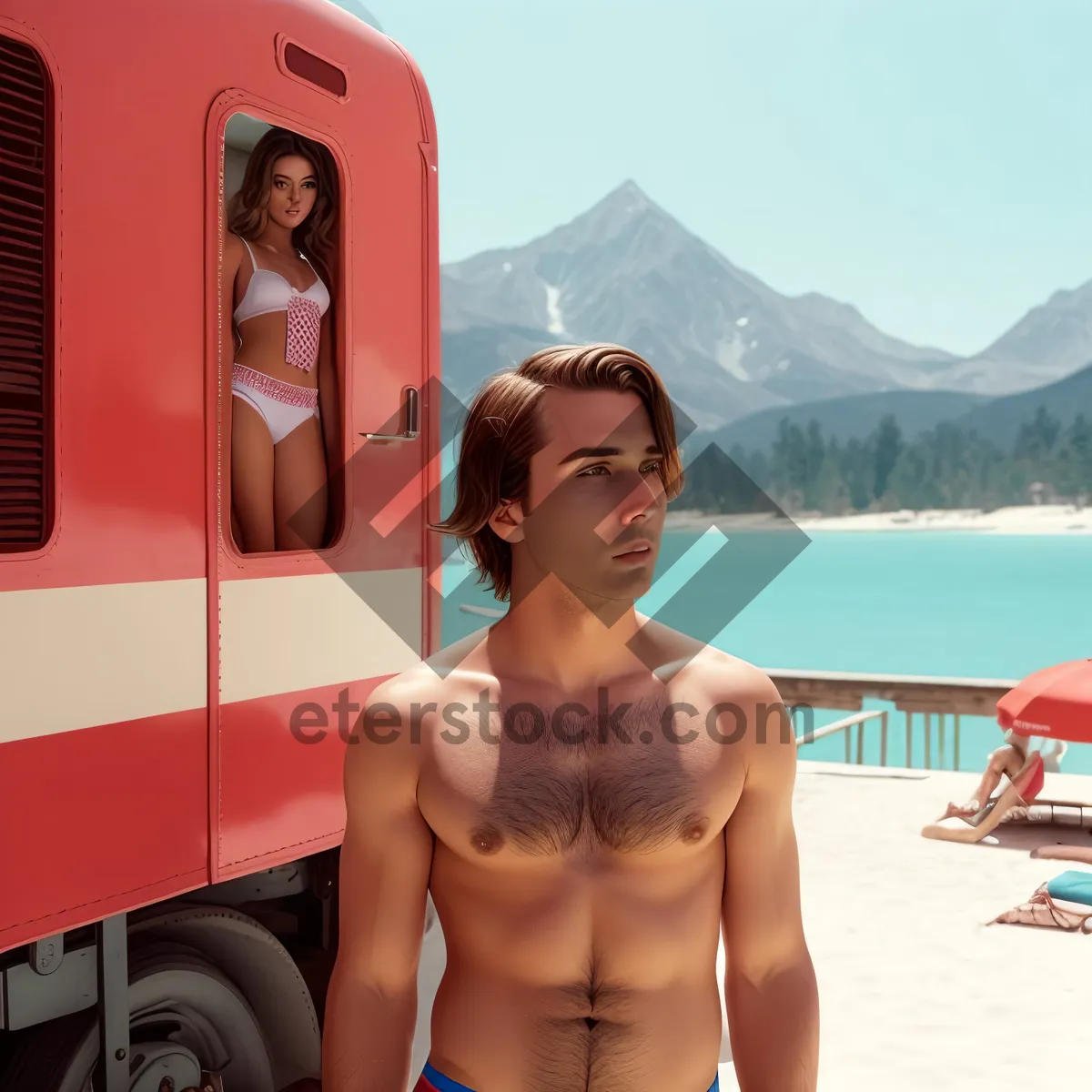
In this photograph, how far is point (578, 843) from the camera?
5.71 ft

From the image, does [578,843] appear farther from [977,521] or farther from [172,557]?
[977,521]

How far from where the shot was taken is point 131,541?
7.97 ft

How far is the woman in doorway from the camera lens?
2.85 metres

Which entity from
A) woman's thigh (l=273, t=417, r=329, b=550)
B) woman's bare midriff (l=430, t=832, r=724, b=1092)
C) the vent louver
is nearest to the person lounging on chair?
woman's thigh (l=273, t=417, r=329, b=550)

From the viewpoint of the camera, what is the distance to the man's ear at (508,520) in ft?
6.06

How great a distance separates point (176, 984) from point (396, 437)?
152cm

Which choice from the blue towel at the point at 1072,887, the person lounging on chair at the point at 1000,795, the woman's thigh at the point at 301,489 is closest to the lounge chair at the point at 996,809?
the person lounging on chair at the point at 1000,795

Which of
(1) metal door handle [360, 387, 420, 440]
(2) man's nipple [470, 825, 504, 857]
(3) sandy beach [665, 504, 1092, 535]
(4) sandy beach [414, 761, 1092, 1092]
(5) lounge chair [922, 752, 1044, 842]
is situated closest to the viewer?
(2) man's nipple [470, 825, 504, 857]

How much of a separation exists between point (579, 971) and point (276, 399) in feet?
5.70

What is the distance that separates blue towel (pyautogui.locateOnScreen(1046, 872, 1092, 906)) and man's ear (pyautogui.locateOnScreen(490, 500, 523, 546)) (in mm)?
5931

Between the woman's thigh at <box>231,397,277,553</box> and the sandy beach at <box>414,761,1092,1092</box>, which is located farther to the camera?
the sandy beach at <box>414,761,1092,1092</box>

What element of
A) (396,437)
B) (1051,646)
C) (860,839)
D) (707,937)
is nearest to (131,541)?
(396,437)

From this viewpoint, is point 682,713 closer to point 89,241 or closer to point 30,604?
point 30,604

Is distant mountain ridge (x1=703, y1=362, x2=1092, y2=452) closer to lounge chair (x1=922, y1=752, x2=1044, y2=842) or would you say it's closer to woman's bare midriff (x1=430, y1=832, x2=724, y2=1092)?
lounge chair (x1=922, y1=752, x2=1044, y2=842)
